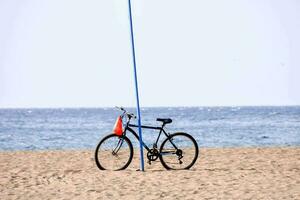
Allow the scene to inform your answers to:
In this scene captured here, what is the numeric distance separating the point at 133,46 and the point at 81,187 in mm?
3571

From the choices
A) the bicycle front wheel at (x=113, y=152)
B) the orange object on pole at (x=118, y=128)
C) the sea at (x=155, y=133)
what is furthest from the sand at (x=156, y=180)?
the sea at (x=155, y=133)

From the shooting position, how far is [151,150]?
12.2 metres

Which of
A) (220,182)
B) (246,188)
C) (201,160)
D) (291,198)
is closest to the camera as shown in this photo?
(291,198)

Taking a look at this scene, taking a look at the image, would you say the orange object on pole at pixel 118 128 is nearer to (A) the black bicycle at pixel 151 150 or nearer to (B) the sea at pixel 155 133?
(A) the black bicycle at pixel 151 150

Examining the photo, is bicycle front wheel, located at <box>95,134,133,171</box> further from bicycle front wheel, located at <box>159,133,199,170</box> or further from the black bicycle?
bicycle front wheel, located at <box>159,133,199,170</box>

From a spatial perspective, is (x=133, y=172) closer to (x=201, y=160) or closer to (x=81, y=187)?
(x=81, y=187)

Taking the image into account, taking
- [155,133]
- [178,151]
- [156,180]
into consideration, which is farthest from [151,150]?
[155,133]

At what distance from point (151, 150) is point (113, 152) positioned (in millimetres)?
884

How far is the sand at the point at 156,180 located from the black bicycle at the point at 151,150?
0.86ft

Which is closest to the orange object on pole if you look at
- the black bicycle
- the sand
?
the black bicycle

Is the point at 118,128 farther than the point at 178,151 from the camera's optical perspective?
No

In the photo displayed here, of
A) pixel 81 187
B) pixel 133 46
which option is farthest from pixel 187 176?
pixel 133 46

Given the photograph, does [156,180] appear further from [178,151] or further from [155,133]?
[155,133]

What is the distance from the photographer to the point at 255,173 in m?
12.0
